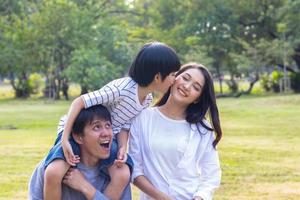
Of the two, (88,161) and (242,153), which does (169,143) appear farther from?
(242,153)

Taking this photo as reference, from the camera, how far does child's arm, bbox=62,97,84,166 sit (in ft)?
8.01

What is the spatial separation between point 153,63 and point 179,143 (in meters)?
0.38

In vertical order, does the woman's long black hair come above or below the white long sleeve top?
above

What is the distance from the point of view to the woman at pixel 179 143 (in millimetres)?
2707

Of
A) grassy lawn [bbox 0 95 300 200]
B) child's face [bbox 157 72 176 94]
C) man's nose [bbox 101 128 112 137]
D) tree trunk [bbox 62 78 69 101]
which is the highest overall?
child's face [bbox 157 72 176 94]

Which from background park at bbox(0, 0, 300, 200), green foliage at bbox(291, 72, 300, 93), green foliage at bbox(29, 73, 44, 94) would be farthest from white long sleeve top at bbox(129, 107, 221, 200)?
green foliage at bbox(29, 73, 44, 94)

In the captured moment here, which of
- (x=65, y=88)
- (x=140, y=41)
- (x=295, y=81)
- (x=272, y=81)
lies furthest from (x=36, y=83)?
(x=295, y=81)

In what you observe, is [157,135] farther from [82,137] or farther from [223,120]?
[223,120]

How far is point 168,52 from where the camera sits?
2549 millimetres

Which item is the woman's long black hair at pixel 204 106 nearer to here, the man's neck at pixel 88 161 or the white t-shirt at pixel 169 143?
the white t-shirt at pixel 169 143

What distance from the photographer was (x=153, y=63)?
100 inches

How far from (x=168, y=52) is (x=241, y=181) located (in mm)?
4354

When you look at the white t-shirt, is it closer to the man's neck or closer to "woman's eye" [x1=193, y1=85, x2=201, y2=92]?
"woman's eye" [x1=193, y1=85, x2=201, y2=92]

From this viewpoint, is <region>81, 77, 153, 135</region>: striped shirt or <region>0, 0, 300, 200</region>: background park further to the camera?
<region>0, 0, 300, 200</region>: background park
